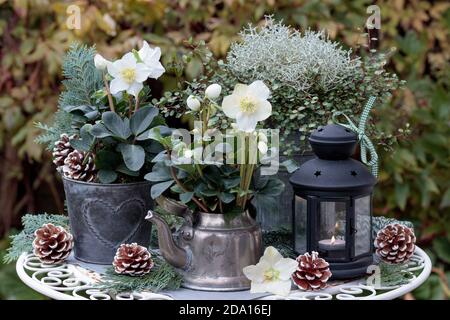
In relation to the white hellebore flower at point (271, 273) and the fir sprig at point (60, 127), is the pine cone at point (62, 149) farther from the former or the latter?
the white hellebore flower at point (271, 273)

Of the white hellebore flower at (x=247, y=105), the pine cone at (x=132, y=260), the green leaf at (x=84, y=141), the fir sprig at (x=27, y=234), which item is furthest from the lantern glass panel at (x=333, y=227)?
the fir sprig at (x=27, y=234)

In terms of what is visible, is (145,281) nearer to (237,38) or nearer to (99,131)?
(99,131)

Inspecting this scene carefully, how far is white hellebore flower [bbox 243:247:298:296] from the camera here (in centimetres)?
126

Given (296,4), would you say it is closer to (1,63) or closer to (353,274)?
(1,63)

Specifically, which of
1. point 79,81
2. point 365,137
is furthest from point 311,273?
point 79,81

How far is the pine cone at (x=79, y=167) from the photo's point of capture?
142 cm

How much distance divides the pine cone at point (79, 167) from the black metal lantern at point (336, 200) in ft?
1.29

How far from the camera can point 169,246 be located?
4.30 feet

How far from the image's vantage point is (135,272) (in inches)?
52.3

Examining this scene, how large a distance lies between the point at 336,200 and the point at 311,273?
138 millimetres

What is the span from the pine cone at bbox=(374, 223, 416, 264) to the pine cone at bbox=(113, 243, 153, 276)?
1.53ft

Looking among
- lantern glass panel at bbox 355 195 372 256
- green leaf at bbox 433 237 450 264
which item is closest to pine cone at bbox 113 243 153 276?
lantern glass panel at bbox 355 195 372 256

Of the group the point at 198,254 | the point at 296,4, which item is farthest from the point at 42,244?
the point at 296,4
